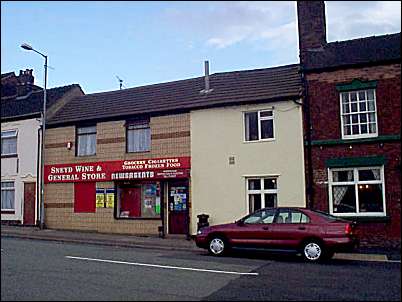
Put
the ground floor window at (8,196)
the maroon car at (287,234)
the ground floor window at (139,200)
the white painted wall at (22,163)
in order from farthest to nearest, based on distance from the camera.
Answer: the ground floor window at (8,196)
the white painted wall at (22,163)
the ground floor window at (139,200)
the maroon car at (287,234)

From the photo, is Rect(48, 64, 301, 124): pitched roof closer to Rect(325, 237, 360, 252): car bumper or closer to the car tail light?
the car tail light

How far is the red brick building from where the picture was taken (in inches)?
647

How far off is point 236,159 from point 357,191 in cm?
468

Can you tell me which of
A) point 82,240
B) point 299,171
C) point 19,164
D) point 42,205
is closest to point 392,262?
point 299,171

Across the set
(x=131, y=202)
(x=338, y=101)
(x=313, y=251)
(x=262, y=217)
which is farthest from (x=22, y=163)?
(x=313, y=251)

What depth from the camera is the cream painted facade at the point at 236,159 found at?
18031 mm

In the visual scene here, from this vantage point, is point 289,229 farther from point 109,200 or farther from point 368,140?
point 109,200

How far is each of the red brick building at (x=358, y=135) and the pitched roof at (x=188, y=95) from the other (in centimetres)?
124

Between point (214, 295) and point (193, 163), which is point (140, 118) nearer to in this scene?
point (193, 163)

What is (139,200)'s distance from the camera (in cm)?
2125

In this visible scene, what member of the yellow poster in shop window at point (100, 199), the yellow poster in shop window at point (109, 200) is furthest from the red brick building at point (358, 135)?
the yellow poster in shop window at point (100, 199)

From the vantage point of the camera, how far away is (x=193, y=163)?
65.4ft

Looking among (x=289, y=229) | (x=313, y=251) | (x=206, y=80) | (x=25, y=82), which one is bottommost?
(x=313, y=251)

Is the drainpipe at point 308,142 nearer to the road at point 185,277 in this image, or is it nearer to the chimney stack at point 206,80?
the road at point 185,277
